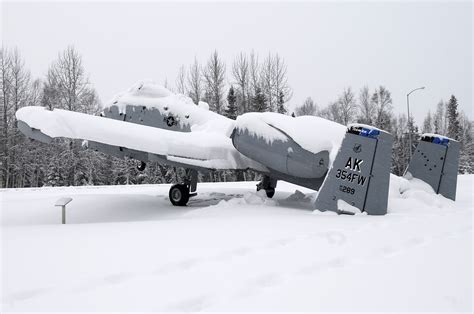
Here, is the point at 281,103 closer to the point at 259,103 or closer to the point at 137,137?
the point at 259,103

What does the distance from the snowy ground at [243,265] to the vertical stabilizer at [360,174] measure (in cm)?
88

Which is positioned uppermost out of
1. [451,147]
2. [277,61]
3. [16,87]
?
[277,61]

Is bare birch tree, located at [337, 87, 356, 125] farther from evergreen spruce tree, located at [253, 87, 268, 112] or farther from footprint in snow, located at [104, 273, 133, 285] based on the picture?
footprint in snow, located at [104, 273, 133, 285]

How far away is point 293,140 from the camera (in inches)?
298

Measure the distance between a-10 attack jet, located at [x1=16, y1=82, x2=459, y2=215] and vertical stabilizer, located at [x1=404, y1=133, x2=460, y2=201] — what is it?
0.07ft

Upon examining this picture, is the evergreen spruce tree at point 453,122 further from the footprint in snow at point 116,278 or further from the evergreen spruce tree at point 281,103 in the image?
the footprint in snow at point 116,278

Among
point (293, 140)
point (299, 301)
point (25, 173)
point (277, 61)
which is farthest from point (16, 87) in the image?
point (299, 301)

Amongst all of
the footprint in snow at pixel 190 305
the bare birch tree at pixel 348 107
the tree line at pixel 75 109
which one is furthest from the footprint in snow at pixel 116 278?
the bare birch tree at pixel 348 107

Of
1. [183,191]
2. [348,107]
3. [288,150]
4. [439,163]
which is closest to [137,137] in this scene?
[183,191]

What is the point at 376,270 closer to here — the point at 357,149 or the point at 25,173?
the point at 357,149

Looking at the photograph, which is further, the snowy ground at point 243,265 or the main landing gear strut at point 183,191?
the main landing gear strut at point 183,191

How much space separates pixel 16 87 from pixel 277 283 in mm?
33834

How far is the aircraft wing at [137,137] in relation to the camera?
6.94 m

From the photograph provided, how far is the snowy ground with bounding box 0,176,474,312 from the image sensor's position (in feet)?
7.73
